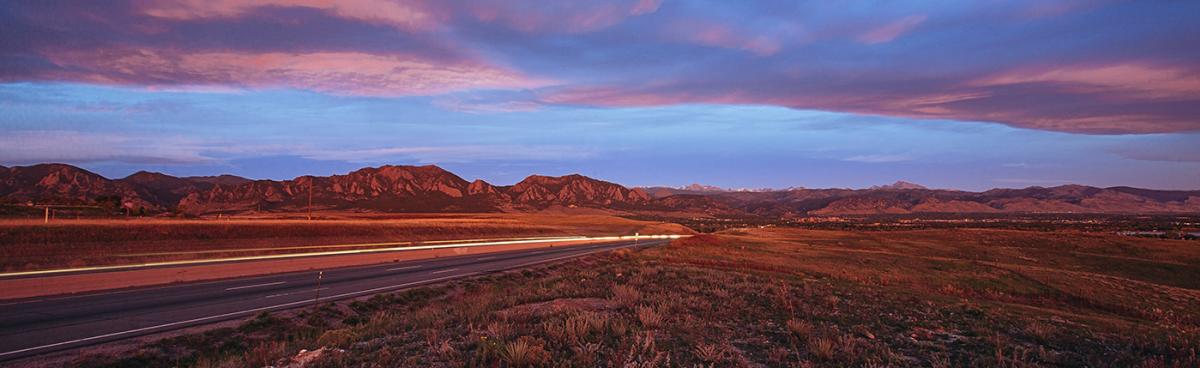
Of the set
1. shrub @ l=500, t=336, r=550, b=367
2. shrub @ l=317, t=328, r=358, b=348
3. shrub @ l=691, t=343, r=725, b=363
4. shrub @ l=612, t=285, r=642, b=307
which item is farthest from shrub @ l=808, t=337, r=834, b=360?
shrub @ l=317, t=328, r=358, b=348

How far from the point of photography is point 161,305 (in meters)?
17.4

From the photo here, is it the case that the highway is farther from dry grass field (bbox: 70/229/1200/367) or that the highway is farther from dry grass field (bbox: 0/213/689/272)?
dry grass field (bbox: 0/213/689/272)

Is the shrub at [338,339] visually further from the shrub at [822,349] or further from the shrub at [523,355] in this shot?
the shrub at [822,349]

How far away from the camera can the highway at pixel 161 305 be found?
42.8ft

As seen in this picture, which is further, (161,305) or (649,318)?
(161,305)

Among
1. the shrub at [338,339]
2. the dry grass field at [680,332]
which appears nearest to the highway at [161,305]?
the dry grass field at [680,332]

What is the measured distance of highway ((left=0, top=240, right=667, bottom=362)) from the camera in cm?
1303

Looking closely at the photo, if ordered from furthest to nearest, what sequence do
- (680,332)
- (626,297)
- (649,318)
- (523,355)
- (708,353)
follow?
(626,297) < (649,318) < (680,332) < (708,353) < (523,355)

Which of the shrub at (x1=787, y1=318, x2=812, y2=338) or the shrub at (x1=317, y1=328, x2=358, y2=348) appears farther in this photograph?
the shrub at (x1=787, y1=318, x2=812, y2=338)

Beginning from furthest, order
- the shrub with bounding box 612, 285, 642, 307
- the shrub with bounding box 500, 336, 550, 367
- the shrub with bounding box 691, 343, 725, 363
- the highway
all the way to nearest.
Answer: the highway → the shrub with bounding box 612, 285, 642, 307 → the shrub with bounding box 691, 343, 725, 363 → the shrub with bounding box 500, 336, 550, 367

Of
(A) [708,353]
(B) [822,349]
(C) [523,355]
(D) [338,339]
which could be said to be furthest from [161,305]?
(B) [822,349]

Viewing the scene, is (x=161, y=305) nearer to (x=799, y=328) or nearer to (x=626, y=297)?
(x=626, y=297)

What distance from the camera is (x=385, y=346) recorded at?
8289 mm

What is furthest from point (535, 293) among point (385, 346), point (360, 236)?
point (360, 236)
